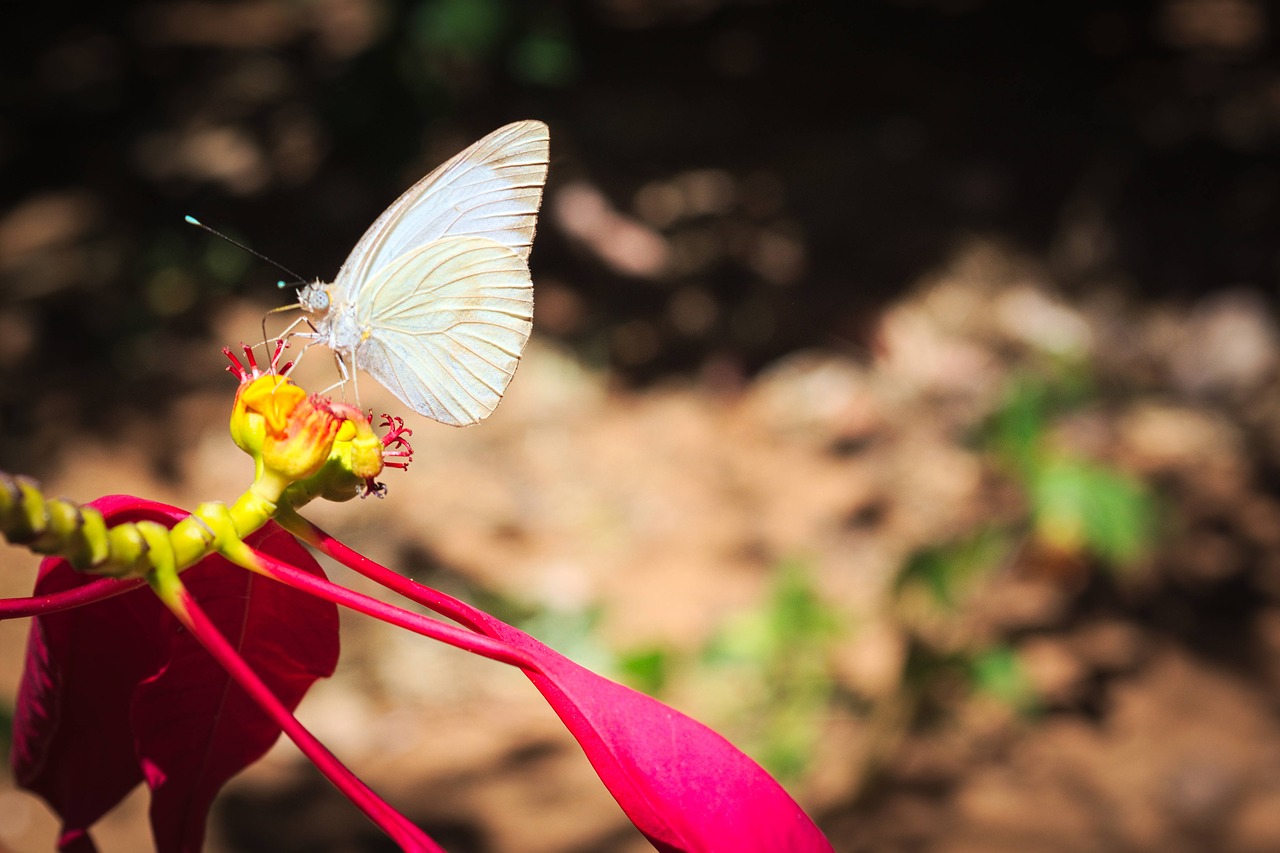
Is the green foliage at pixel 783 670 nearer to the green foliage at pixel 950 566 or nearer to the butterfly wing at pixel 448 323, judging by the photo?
the green foliage at pixel 950 566

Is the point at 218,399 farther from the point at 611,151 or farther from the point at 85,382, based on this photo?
the point at 611,151

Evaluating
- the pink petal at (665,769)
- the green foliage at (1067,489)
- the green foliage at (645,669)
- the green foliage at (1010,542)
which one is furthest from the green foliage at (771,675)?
the pink petal at (665,769)

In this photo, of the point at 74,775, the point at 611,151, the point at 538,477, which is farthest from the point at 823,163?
the point at 74,775

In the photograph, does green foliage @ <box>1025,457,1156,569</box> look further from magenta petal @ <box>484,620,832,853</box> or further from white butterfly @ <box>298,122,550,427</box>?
magenta petal @ <box>484,620,832,853</box>

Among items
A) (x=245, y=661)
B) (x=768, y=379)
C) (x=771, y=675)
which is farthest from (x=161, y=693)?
(x=768, y=379)

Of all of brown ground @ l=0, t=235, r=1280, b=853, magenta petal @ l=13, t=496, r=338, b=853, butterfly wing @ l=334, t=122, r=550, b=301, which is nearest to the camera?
magenta petal @ l=13, t=496, r=338, b=853

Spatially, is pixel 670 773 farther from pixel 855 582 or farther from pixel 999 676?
pixel 855 582

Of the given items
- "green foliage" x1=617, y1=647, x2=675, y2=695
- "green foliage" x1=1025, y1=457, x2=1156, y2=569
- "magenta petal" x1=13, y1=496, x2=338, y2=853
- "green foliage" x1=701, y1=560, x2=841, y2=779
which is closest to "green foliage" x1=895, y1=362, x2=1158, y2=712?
"green foliage" x1=1025, y1=457, x2=1156, y2=569
